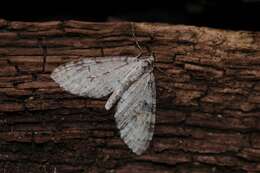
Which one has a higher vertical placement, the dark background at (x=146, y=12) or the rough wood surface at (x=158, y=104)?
the dark background at (x=146, y=12)

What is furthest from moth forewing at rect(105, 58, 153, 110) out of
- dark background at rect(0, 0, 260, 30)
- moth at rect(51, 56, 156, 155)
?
dark background at rect(0, 0, 260, 30)

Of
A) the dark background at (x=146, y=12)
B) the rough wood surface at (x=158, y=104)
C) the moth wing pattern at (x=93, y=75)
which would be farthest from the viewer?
the dark background at (x=146, y=12)

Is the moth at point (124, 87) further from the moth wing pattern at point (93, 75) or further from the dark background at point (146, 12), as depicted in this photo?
the dark background at point (146, 12)

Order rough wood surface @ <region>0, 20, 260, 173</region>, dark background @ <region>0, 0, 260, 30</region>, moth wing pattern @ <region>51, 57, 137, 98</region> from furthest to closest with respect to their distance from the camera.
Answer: dark background @ <region>0, 0, 260, 30</region> < moth wing pattern @ <region>51, 57, 137, 98</region> < rough wood surface @ <region>0, 20, 260, 173</region>

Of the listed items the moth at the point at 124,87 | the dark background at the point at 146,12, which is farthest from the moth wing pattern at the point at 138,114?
the dark background at the point at 146,12

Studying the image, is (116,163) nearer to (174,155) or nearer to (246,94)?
(174,155)

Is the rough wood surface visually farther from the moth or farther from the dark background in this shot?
the dark background
